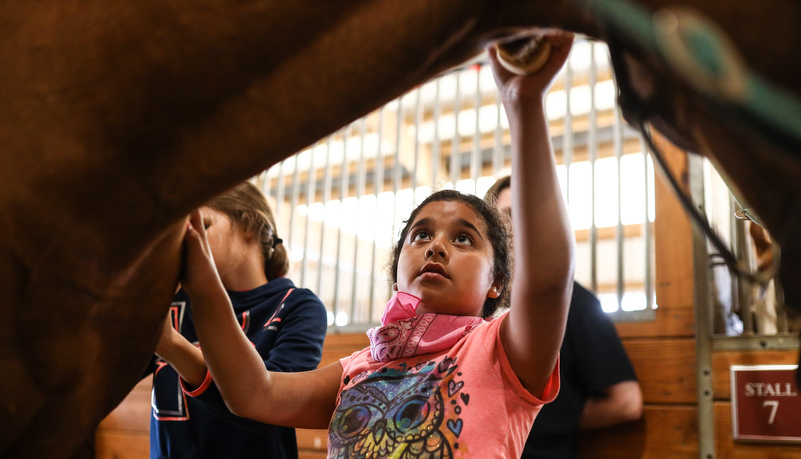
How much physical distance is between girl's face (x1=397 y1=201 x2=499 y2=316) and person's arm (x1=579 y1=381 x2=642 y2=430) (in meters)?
0.50

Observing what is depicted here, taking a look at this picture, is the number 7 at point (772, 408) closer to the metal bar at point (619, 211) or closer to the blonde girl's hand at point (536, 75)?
the metal bar at point (619, 211)

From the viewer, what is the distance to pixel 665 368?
1.43 meters

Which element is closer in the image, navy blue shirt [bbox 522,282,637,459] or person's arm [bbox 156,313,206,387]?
person's arm [bbox 156,313,206,387]

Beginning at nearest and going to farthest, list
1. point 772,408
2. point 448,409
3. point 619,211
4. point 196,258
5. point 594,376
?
point 196,258 → point 448,409 → point 772,408 → point 594,376 → point 619,211

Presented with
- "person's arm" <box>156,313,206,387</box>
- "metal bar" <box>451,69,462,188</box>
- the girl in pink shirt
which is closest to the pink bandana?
the girl in pink shirt

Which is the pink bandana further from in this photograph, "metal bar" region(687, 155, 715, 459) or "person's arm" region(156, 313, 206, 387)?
"metal bar" region(687, 155, 715, 459)

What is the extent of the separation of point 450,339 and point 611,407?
66 cm

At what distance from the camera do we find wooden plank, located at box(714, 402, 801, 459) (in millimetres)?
1212

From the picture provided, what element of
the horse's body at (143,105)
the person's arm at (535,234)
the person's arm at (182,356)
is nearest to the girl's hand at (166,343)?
the person's arm at (182,356)

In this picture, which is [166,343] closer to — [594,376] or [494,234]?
[494,234]

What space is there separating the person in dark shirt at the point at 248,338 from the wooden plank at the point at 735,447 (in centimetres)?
86

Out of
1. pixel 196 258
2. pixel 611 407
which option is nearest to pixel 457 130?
pixel 611 407

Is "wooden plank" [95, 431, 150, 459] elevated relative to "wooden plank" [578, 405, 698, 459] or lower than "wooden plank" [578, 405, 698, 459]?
lower

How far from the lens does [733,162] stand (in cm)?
37
